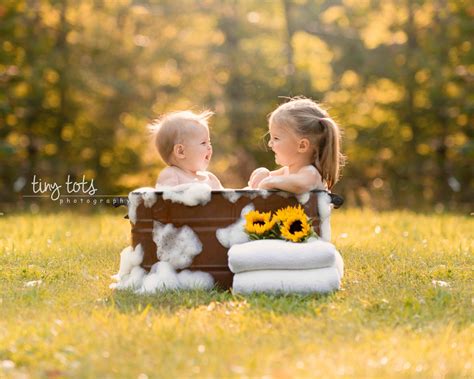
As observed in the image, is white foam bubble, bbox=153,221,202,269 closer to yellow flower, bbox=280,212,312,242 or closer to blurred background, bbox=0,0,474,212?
yellow flower, bbox=280,212,312,242

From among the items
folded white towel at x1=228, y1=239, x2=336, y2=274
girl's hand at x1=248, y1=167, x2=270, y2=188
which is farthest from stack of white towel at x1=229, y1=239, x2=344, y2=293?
girl's hand at x1=248, y1=167, x2=270, y2=188

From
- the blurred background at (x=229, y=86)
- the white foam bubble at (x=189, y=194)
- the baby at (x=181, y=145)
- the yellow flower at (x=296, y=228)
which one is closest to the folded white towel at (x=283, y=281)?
the yellow flower at (x=296, y=228)

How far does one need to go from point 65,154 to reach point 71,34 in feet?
7.19

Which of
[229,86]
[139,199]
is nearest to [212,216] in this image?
[139,199]

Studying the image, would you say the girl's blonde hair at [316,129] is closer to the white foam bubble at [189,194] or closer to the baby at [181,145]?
the baby at [181,145]

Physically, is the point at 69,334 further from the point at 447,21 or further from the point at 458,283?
the point at 447,21

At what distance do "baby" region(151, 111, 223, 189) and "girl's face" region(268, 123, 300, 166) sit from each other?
1.27 ft

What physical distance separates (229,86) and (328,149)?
9.77 meters

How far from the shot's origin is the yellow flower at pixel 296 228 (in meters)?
3.53

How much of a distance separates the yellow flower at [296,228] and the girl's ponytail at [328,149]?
0.41m

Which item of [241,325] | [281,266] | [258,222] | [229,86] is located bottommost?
[241,325]

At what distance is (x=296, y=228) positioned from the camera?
360 centimetres

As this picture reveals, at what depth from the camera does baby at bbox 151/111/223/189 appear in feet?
13.0

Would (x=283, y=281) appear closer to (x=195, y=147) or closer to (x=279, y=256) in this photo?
(x=279, y=256)
